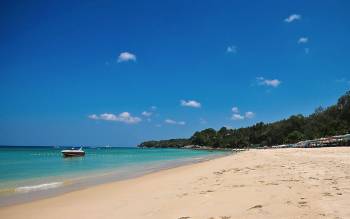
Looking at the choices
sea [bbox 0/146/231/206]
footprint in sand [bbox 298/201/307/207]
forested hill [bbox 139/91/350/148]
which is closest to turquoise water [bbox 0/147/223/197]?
sea [bbox 0/146/231/206]

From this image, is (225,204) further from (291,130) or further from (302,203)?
(291,130)

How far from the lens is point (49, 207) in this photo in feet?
28.6

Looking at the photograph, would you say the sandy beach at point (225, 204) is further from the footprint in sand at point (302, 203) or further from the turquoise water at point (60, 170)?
the turquoise water at point (60, 170)

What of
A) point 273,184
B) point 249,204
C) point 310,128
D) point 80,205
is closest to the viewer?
point 249,204

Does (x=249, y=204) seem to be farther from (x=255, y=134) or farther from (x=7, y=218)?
(x=255, y=134)

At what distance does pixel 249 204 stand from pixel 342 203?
65.8 inches

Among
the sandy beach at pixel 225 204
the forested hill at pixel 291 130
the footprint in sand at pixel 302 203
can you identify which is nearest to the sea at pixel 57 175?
the sandy beach at pixel 225 204

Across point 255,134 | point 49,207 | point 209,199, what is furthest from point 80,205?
point 255,134

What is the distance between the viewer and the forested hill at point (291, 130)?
276 feet

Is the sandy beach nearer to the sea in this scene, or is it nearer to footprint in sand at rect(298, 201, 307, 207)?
footprint in sand at rect(298, 201, 307, 207)

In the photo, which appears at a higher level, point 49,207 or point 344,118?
point 344,118

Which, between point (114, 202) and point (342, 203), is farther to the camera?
point (114, 202)

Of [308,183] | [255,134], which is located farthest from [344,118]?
[308,183]

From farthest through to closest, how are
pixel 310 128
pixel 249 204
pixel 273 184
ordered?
pixel 310 128 → pixel 273 184 → pixel 249 204
